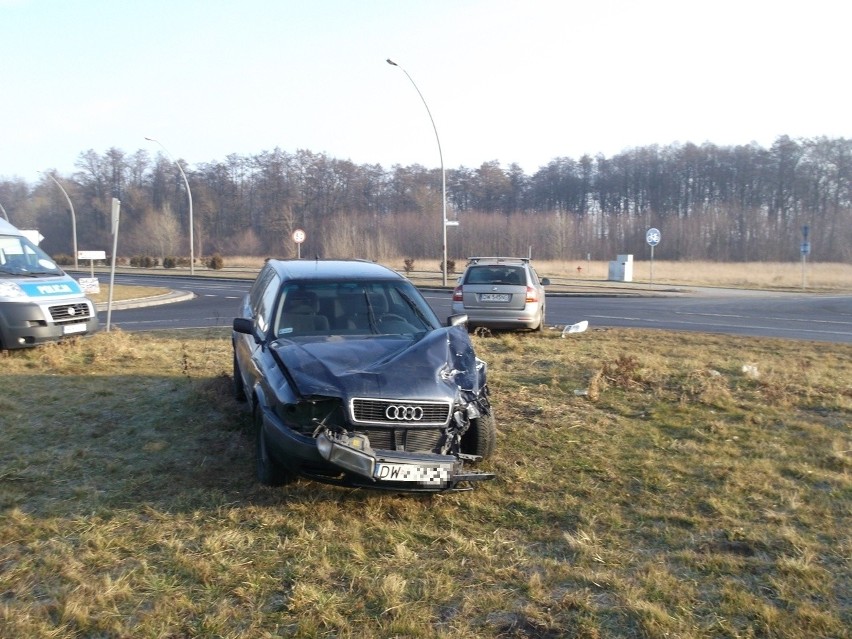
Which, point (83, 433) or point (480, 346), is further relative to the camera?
point (480, 346)

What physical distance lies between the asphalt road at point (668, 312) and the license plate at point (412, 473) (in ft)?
38.6

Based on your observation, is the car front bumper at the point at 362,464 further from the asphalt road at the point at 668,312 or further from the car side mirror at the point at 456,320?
the asphalt road at the point at 668,312

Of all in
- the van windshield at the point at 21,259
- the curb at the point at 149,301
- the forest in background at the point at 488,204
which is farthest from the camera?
the forest in background at the point at 488,204

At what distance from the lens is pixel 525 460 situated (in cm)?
607

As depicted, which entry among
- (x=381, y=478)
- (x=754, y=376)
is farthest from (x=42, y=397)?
(x=754, y=376)

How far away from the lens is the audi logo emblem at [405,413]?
4793 mm

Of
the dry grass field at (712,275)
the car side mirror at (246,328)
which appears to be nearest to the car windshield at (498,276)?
the car side mirror at (246,328)

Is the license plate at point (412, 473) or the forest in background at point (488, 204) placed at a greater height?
the forest in background at point (488, 204)

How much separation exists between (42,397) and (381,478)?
17.0 feet

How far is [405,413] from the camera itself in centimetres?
482

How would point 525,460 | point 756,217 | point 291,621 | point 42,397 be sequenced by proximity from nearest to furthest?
point 291,621
point 525,460
point 42,397
point 756,217

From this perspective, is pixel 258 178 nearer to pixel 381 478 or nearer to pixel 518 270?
pixel 518 270

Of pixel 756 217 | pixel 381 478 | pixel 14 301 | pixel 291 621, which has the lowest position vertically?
pixel 291 621

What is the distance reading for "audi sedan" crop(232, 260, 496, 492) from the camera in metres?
4.68
